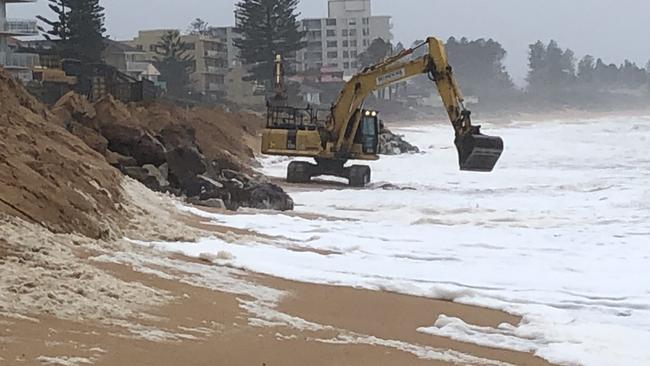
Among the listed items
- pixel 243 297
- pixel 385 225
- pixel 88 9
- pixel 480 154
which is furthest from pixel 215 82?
pixel 243 297

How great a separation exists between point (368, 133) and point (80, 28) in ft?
129

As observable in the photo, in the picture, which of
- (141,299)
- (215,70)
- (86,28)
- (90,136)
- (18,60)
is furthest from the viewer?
(215,70)

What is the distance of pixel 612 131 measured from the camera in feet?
283

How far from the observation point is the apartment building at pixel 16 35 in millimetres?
55500

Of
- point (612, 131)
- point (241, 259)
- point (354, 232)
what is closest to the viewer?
point (241, 259)

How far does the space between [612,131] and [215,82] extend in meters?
43.6

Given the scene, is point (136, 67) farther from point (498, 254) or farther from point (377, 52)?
point (498, 254)

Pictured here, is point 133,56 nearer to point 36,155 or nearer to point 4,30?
point 4,30

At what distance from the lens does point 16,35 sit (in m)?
59.8

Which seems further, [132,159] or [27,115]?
[132,159]

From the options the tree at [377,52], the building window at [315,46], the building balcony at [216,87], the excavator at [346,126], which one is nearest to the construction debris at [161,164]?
the excavator at [346,126]

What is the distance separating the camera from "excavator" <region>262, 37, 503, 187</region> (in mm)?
28422

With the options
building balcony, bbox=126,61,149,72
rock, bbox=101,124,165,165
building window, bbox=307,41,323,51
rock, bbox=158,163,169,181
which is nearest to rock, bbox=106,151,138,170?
rock, bbox=101,124,165,165

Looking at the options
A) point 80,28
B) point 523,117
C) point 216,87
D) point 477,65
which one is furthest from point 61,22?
point 477,65
